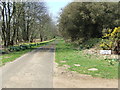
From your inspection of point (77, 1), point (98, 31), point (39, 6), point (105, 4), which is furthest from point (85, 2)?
point (39, 6)

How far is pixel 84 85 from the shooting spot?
5.59m

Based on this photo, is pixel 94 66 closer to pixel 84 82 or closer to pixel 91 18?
pixel 84 82

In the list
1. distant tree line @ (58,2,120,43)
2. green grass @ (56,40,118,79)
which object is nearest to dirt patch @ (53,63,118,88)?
green grass @ (56,40,118,79)

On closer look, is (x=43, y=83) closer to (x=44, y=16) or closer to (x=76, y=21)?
(x=76, y=21)

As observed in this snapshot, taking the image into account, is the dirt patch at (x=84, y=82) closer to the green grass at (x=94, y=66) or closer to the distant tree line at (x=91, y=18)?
the green grass at (x=94, y=66)

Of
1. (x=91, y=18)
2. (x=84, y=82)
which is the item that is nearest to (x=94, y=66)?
(x=84, y=82)

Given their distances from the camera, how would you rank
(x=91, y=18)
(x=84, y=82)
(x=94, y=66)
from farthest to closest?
(x=91, y=18)
(x=94, y=66)
(x=84, y=82)

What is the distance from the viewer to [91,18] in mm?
22812

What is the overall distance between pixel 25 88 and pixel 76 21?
20.4 meters

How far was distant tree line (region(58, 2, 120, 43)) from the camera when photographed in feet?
70.2

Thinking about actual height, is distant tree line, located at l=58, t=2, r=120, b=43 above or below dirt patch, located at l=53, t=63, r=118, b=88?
above

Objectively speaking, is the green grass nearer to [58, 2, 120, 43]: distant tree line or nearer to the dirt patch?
the dirt patch

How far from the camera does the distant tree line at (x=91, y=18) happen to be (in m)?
21.4

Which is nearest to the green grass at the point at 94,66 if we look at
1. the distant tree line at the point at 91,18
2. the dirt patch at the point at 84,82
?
the dirt patch at the point at 84,82
